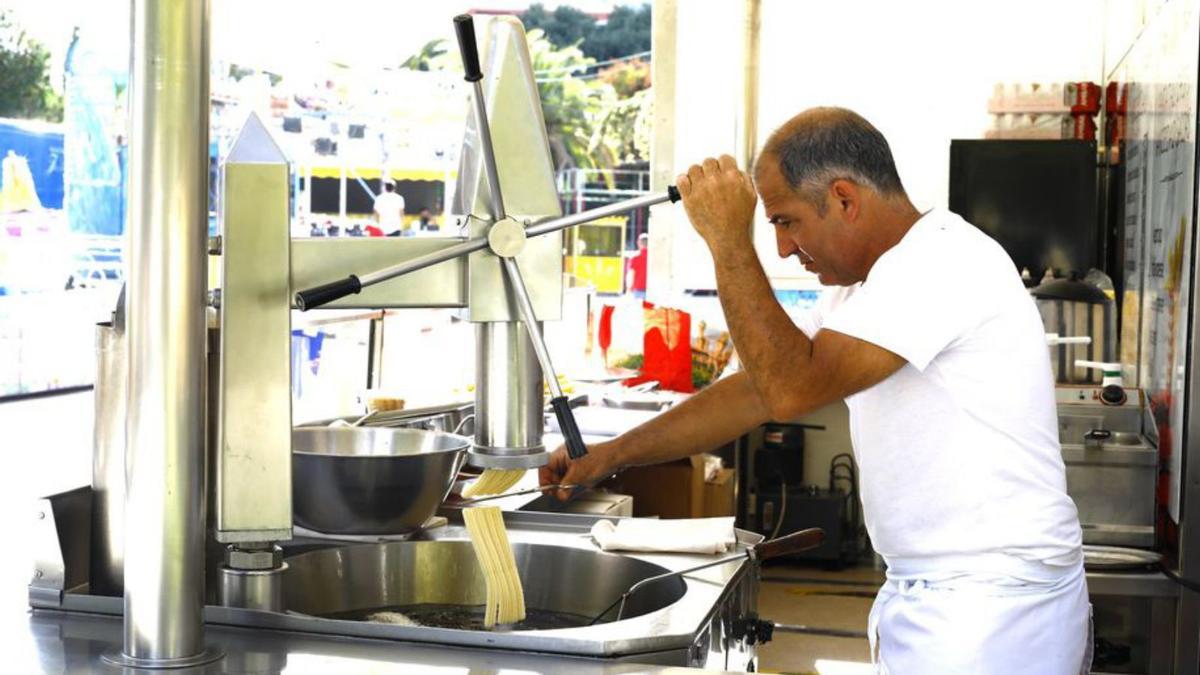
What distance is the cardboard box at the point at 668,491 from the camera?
4.64 metres

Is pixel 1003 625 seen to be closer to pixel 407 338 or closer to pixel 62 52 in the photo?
pixel 407 338

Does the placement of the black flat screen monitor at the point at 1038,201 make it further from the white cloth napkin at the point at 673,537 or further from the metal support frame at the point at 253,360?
the metal support frame at the point at 253,360

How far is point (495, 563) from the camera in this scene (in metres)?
1.90

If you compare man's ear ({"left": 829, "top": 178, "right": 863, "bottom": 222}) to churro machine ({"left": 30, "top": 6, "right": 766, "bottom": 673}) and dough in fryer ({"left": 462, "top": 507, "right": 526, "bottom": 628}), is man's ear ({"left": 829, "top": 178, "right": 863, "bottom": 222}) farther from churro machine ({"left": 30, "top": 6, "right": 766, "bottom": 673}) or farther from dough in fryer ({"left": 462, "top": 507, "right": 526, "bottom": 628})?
dough in fryer ({"left": 462, "top": 507, "right": 526, "bottom": 628})

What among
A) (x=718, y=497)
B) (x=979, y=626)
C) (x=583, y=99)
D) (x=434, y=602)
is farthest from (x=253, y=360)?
(x=583, y=99)

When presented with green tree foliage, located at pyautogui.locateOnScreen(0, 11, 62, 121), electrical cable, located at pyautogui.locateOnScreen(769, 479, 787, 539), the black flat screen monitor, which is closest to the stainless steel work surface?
green tree foliage, located at pyautogui.locateOnScreen(0, 11, 62, 121)

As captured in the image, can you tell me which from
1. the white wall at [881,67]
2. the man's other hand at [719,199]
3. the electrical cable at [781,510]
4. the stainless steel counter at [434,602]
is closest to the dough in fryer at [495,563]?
the stainless steel counter at [434,602]

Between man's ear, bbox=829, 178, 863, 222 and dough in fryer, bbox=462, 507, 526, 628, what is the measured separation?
0.65 metres

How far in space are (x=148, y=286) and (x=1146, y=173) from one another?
4.14 m

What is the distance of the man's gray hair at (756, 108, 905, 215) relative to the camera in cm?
197

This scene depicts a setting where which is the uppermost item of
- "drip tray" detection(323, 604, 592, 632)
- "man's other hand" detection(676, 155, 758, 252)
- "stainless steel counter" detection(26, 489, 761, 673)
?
"man's other hand" detection(676, 155, 758, 252)

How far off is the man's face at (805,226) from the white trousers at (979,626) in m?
0.47

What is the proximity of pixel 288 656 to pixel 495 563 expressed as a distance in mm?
387

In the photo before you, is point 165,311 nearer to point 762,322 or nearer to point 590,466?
point 762,322
